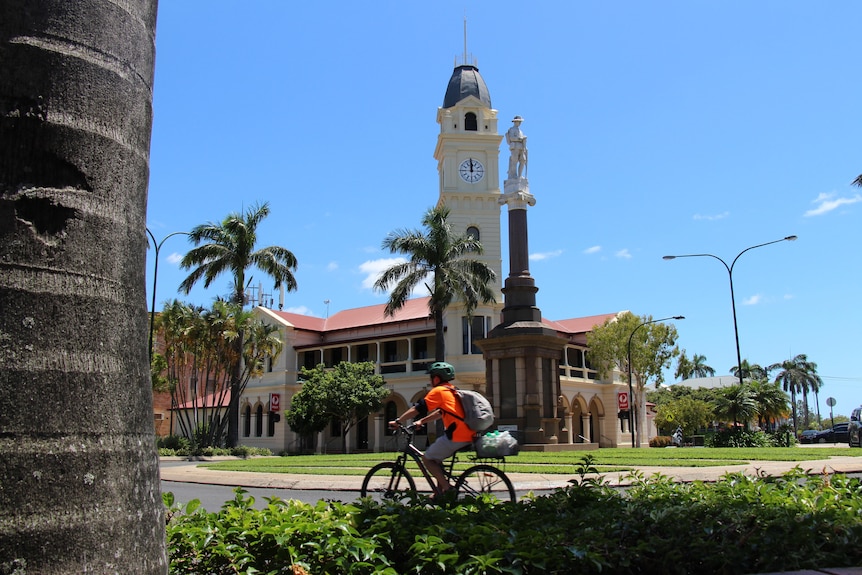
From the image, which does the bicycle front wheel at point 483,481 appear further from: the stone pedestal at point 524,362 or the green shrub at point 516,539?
the stone pedestal at point 524,362

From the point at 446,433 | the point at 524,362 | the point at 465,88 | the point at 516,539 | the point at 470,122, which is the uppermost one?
the point at 465,88

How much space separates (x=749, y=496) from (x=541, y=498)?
4.93 ft

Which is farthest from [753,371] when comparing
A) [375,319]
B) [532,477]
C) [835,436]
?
[532,477]

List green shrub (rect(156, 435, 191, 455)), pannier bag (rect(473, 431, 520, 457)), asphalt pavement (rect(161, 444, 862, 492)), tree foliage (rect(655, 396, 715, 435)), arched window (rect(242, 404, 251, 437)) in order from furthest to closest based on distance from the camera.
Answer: tree foliage (rect(655, 396, 715, 435)) → arched window (rect(242, 404, 251, 437)) → green shrub (rect(156, 435, 191, 455)) → asphalt pavement (rect(161, 444, 862, 492)) → pannier bag (rect(473, 431, 520, 457))

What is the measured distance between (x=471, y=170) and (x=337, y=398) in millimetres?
19066

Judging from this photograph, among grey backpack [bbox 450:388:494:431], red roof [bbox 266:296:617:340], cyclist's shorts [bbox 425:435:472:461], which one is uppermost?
red roof [bbox 266:296:617:340]

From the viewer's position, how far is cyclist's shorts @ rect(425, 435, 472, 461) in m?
6.45

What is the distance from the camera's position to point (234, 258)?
36625mm

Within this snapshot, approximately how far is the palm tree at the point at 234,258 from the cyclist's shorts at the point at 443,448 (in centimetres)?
3097

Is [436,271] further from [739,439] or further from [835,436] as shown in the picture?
[835,436]

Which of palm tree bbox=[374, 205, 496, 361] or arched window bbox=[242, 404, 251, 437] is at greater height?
palm tree bbox=[374, 205, 496, 361]

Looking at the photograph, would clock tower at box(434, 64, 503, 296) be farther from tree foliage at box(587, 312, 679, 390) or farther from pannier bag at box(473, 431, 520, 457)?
pannier bag at box(473, 431, 520, 457)

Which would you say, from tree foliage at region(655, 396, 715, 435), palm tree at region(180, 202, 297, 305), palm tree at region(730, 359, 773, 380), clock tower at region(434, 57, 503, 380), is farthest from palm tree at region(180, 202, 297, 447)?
palm tree at region(730, 359, 773, 380)

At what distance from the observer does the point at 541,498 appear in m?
5.52
